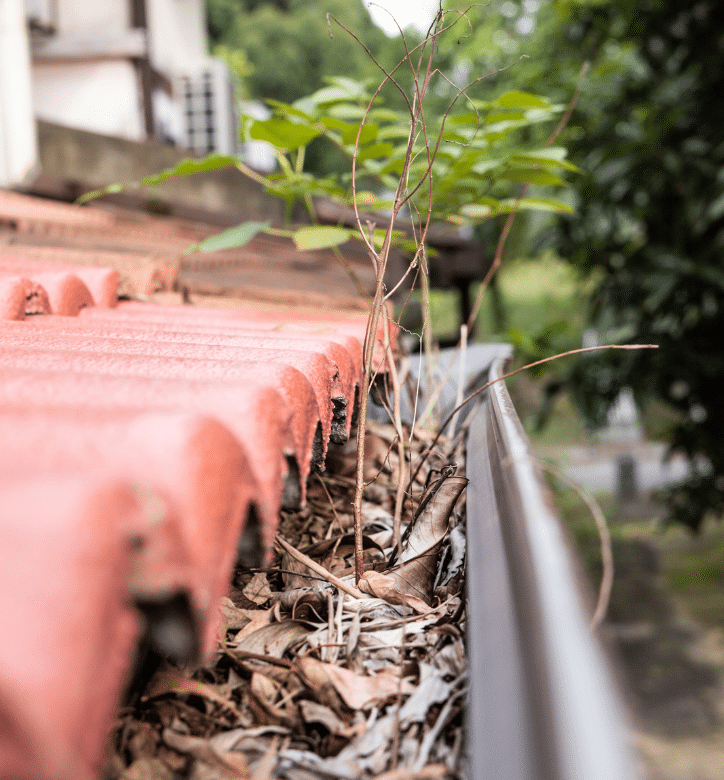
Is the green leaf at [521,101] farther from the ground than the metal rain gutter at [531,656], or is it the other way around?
the green leaf at [521,101]

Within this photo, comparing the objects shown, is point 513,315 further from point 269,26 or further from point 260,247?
point 260,247

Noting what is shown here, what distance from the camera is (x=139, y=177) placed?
4.03 metres

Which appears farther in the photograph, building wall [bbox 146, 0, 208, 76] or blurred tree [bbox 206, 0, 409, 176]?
blurred tree [bbox 206, 0, 409, 176]

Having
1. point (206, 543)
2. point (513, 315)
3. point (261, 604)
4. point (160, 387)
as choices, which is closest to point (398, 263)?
point (261, 604)

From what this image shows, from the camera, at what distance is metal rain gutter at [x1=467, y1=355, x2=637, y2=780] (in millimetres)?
355

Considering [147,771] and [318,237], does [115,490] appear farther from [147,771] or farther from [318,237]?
[318,237]

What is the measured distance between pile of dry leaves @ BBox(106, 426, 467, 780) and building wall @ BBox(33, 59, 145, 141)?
632 cm

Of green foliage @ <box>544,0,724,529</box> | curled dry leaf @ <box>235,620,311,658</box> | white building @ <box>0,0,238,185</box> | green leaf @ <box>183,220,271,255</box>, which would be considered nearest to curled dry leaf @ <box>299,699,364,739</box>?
curled dry leaf @ <box>235,620,311,658</box>

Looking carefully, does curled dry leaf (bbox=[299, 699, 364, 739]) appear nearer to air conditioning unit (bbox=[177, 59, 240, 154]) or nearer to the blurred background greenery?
the blurred background greenery

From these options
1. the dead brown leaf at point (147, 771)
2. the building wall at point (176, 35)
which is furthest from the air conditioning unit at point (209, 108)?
the dead brown leaf at point (147, 771)

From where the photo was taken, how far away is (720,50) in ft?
13.5

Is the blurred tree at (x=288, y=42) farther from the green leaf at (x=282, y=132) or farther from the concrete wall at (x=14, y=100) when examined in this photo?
the green leaf at (x=282, y=132)

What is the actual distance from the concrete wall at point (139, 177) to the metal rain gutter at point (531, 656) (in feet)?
11.1

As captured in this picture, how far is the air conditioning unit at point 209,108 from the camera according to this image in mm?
8242
